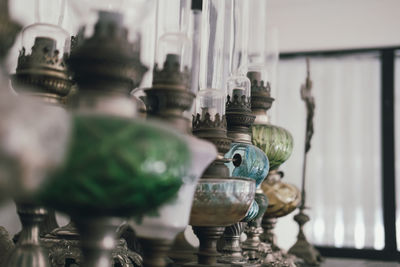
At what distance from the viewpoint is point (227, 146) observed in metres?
0.63

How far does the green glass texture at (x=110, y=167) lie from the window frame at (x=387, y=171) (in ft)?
11.0

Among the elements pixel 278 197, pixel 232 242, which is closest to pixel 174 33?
pixel 232 242

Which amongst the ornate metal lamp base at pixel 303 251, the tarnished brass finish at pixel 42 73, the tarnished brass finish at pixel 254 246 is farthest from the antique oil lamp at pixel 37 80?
the ornate metal lamp base at pixel 303 251

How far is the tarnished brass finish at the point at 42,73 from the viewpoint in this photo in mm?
520

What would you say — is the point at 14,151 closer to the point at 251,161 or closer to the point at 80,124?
the point at 80,124

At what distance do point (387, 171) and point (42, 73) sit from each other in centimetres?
329

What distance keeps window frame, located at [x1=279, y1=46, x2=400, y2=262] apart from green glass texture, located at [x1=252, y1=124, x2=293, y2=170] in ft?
8.78

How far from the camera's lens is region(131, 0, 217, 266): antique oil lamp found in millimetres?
434

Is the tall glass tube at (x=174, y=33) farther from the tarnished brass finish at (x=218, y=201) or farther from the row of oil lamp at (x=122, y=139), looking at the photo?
the tarnished brass finish at (x=218, y=201)

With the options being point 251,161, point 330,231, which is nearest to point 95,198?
point 251,161

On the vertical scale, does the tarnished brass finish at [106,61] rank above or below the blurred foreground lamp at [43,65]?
below

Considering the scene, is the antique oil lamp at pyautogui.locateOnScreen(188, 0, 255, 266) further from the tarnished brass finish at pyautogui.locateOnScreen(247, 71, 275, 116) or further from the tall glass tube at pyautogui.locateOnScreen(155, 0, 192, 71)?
the tarnished brass finish at pyautogui.locateOnScreen(247, 71, 275, 116)

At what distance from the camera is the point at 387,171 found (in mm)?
3469

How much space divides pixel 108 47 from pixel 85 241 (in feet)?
0.45
